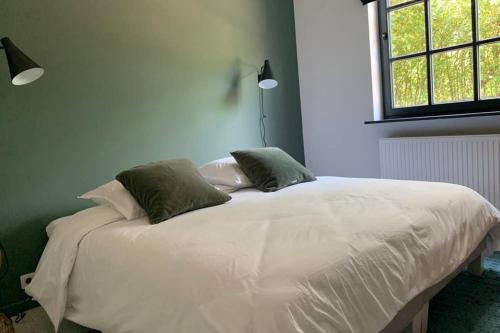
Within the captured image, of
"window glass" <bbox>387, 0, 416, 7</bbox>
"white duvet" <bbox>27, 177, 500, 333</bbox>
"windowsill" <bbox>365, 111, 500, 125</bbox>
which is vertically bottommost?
"white duvet" <bbox>27, 177, 500, 333</bbox>

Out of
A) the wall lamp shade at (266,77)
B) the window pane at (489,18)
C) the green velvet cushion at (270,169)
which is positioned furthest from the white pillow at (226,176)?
the window pane at (489,18)

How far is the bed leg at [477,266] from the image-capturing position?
2.16m

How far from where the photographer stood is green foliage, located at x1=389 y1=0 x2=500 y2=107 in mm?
2732

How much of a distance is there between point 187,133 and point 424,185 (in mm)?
1676

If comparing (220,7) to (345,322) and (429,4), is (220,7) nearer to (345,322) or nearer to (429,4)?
(429,4)

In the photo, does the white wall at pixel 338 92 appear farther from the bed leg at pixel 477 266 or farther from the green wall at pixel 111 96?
the bed leg at pixel 477 266

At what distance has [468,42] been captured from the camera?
2812 mm

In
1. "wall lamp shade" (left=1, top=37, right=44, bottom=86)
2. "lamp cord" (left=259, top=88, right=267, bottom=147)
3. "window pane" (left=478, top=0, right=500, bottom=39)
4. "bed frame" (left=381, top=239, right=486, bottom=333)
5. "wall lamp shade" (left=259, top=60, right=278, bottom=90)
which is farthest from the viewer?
"lamp cord" (left=259, top=88, right=267, bottom=147)

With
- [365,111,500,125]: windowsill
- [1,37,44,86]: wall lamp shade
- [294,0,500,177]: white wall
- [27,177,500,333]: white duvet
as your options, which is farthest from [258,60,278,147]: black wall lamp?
[1,37,44,86]: wall lamp shade

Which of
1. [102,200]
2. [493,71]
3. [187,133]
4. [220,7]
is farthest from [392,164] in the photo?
[102,200]

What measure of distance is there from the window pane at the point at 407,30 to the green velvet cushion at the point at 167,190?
194cm

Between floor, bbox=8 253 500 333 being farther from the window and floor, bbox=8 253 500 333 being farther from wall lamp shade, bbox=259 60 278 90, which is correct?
wall lamp shade, bbox=259 60 278 90

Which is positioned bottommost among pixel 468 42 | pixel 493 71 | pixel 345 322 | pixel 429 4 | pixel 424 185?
pixel 345 322

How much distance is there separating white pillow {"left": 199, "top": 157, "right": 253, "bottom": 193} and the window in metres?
1.46
